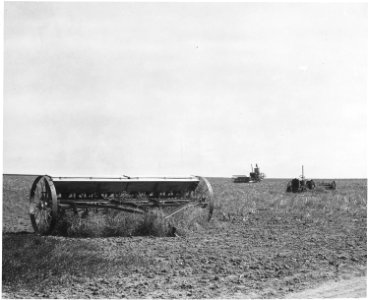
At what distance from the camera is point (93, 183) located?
13344 mm

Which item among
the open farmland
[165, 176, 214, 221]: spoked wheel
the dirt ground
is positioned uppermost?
[165, 176, 214, 221]: spoked wheel

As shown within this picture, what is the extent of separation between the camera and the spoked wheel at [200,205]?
14.4 metres

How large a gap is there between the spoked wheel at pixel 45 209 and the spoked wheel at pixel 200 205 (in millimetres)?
3048

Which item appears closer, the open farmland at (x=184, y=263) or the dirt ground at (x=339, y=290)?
the dirt ground at (x=339, y=290)

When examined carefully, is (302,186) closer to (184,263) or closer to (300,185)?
(300,185)

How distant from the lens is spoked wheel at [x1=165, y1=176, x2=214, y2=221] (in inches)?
567

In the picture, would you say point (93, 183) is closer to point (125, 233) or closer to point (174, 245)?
point (125, 233)

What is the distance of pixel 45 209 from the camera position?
13.2 m

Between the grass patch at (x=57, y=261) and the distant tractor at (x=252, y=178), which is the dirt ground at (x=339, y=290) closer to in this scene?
the grass patch at (x=57, y=261)

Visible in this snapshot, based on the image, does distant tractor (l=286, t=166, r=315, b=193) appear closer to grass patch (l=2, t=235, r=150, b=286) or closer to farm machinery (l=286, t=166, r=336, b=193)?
farm machinery (l=286, t=166, r=336, b=193)

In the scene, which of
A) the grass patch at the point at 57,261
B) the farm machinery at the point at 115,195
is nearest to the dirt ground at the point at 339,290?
the grass patch at the point at 57,261

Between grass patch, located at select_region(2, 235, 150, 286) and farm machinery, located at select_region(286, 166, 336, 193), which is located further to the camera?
farm machinery, located at select_region(286, 166, 336, 193)

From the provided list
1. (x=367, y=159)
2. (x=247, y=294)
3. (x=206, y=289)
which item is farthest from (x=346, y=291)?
(x=367, y=159)

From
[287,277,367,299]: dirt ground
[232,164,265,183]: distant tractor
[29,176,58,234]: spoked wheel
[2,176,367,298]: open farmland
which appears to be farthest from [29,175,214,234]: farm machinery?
[232,164,265,183]: distant tractor
